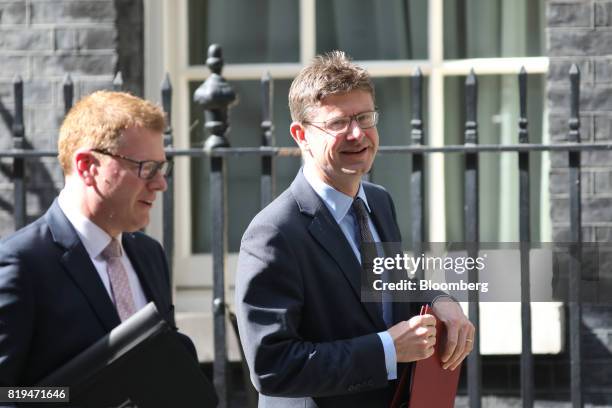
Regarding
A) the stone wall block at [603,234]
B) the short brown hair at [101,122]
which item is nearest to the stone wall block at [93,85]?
the stone wall block at [603,234]

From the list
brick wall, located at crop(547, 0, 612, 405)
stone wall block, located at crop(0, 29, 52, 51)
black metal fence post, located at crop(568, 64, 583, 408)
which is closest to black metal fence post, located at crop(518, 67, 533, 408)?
black metal fence post, located at crop(568, 64, 583, 408)

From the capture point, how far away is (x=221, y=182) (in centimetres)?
446

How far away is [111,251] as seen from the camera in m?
2.81

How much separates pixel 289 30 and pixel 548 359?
2.08 meters

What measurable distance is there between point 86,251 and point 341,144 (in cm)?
70

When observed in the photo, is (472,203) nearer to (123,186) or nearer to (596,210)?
(596,210)

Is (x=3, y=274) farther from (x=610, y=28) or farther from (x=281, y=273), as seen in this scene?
(x=610, y=28)

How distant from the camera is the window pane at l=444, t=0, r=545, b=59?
5691 mm

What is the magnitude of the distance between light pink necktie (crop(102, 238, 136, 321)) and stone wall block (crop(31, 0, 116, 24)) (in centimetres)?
286

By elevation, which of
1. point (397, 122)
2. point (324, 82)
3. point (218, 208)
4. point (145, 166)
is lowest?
point (218, 208)

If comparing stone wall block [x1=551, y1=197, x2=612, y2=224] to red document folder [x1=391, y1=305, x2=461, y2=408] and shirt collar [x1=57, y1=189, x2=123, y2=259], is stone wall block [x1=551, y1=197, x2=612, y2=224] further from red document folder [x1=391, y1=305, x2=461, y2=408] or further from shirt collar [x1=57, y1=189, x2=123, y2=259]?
shirt collar [x1=57, y1=189, x2=123, y2=259]

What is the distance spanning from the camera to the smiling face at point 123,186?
9.01 feet

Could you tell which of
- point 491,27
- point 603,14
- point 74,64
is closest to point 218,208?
point 74,64

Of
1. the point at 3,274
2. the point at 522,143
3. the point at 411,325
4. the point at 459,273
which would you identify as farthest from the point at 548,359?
the point at 3,274
